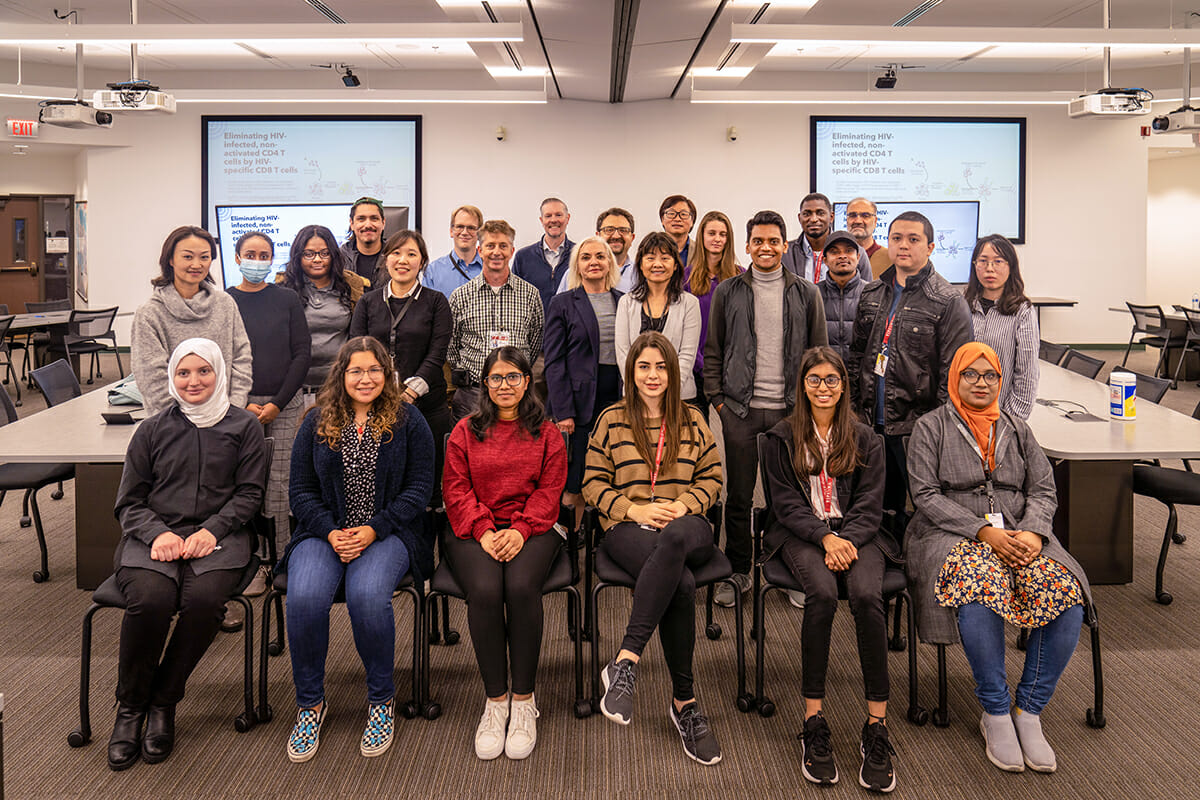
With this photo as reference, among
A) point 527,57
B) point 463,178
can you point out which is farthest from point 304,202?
point 527,57

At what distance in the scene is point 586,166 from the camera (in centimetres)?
1003

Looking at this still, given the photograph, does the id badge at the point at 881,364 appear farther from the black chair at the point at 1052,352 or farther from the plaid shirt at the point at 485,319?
the black chair at the point at 1052,352

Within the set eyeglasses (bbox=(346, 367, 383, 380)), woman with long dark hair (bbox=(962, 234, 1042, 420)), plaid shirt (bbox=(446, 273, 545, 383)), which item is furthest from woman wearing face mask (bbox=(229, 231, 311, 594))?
woman with long dark hair (bbox=(962, 234, 1042, 420))

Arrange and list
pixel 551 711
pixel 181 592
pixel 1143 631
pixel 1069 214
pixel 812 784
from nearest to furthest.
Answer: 1. pixel 812 784
2. pixel 181 592
3. pixel 551 711
4. pixel 1143 631
5. pixel 1069 214

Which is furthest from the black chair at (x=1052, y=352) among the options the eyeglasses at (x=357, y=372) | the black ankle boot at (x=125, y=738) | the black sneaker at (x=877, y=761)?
the black ankle boot at (x=125, y=738)

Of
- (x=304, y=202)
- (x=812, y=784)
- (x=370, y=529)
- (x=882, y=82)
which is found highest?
(x=882, y=82)

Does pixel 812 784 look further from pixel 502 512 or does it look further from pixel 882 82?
pixel 882 82

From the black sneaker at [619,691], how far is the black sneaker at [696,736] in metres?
0.16

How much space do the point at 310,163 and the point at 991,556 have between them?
29.7 feet

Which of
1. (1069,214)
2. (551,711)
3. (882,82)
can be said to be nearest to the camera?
(551,711)

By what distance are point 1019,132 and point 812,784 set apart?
9.95 m

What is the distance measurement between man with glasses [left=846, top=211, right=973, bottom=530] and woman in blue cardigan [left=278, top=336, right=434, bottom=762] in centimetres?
179

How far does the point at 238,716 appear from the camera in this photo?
2744mm

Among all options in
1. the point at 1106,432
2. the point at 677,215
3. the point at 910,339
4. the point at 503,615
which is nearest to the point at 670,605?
the point at 503,615
